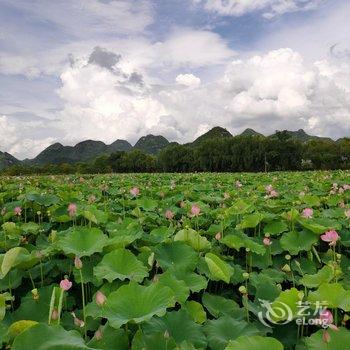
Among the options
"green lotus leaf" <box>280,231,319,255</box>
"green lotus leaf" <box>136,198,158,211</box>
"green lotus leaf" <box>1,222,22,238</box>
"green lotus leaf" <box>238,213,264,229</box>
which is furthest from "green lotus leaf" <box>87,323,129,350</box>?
"green lotus leaf" <box>136,198,158,211</box>

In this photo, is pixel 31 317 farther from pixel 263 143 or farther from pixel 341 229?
pixel 263 143

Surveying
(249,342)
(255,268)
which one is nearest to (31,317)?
(249,342)

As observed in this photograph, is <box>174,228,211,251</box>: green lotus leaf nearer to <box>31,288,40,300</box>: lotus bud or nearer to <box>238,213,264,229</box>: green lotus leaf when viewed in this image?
<box>238,213,264,229</box>: green lotus leaf

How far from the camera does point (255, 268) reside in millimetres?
2918

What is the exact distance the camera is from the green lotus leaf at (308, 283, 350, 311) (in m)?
1.77

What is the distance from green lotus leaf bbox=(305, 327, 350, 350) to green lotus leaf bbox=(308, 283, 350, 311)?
0.28 m

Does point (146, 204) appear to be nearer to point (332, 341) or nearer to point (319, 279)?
point (319, 279)

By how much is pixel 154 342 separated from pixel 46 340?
417 millimetres

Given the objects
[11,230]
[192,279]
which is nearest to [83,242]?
[192,279]

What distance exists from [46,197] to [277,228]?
2.50 meters

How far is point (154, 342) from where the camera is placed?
59.7 inches

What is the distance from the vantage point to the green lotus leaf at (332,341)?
4.84 ft

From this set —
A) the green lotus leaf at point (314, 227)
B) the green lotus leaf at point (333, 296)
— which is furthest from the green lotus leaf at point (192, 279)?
the green lotus leaf at point (314, 227)

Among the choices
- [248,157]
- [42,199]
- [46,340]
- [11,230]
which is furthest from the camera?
[248,157]
